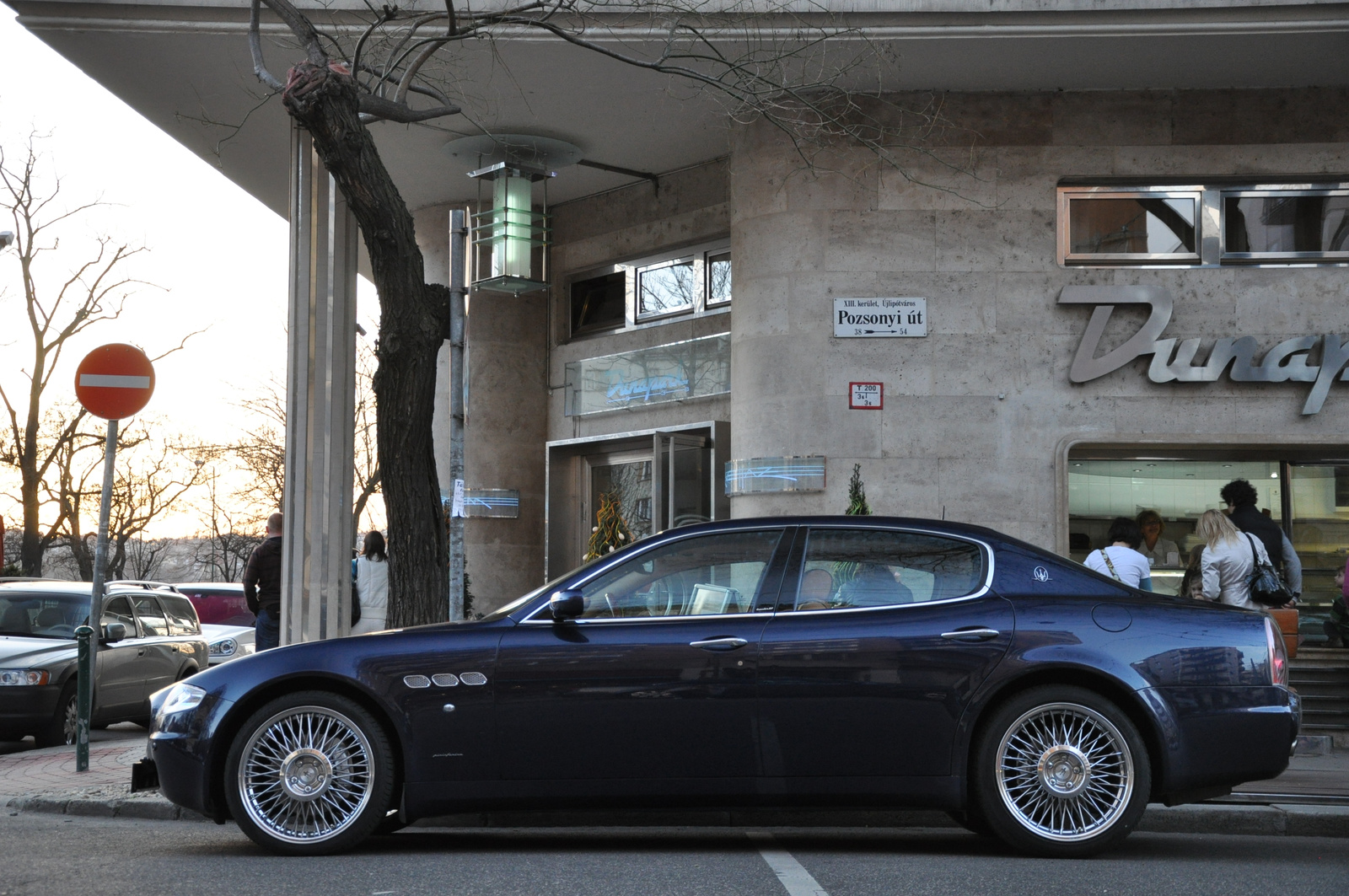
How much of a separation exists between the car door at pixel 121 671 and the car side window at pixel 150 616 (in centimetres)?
16

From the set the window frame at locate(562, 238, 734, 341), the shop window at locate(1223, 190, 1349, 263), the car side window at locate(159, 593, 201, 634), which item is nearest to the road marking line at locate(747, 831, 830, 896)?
the shop window at locate(1223, 190, 1349, 263)

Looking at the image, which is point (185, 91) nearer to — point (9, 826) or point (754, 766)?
point (9, 826)

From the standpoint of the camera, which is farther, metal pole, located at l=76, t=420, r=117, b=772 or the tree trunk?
the tree trunk

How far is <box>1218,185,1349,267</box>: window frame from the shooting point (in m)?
13.2

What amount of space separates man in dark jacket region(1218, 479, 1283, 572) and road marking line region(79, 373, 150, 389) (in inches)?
314

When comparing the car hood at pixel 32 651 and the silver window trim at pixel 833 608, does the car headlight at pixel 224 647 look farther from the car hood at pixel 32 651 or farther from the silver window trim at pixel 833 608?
the silver window trim at pixel 833 608

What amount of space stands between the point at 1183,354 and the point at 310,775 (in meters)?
9.42

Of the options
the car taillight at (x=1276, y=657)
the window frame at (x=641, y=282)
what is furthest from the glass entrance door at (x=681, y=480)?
the car taillight at (x=1276, y=657)

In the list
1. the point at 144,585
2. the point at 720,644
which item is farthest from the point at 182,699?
the point at 144,585

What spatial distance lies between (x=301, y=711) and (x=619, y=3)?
729cm

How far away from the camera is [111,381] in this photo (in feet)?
32.1

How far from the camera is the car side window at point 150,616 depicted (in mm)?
14867

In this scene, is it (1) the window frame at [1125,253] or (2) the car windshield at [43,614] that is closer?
(1) the window frame at [1125,253]

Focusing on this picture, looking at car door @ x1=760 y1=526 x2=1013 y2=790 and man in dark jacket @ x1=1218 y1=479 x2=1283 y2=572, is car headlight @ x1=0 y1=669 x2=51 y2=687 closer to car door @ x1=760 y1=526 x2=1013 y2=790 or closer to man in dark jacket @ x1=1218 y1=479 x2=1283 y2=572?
car door @ x1=760 y1=526 x2=1013 y2=790
